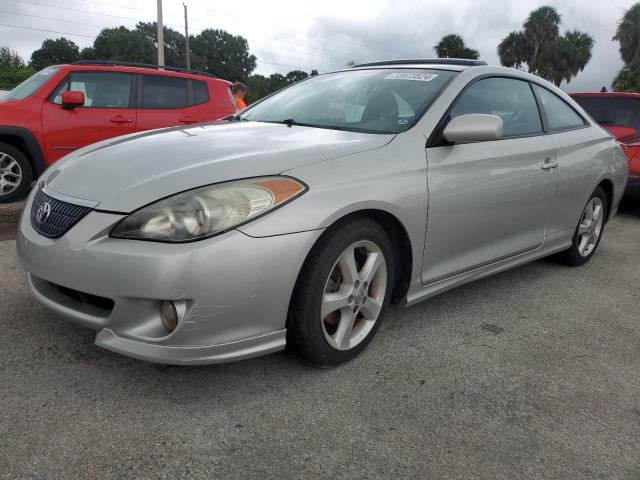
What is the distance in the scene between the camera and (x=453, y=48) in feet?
138

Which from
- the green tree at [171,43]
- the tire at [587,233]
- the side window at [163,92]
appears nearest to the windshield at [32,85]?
the side window at [163,92]

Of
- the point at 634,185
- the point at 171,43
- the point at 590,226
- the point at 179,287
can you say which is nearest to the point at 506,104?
the point at 590,226

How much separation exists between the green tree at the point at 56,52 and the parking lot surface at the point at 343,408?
80.5m

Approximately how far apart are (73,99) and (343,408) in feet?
16.3

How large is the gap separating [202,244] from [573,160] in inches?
114

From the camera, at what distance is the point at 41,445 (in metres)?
1.80

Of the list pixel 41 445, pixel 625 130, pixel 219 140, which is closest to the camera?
pixel 41 445

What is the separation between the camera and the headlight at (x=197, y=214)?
6.44 ft

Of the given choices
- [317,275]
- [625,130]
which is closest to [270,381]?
[317,275]

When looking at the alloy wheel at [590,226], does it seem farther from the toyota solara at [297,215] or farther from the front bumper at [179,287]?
the front bumper at [179,287]

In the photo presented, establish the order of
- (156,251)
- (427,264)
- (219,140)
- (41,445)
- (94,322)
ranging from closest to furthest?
(41,445)
(156,251)
(94,322)
(219,140)
(427,264)

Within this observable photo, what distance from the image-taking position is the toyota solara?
197 centimetres

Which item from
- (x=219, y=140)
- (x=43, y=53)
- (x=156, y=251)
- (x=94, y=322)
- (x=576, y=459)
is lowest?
(x=576, y=459)

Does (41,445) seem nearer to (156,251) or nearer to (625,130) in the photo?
(156,251)
